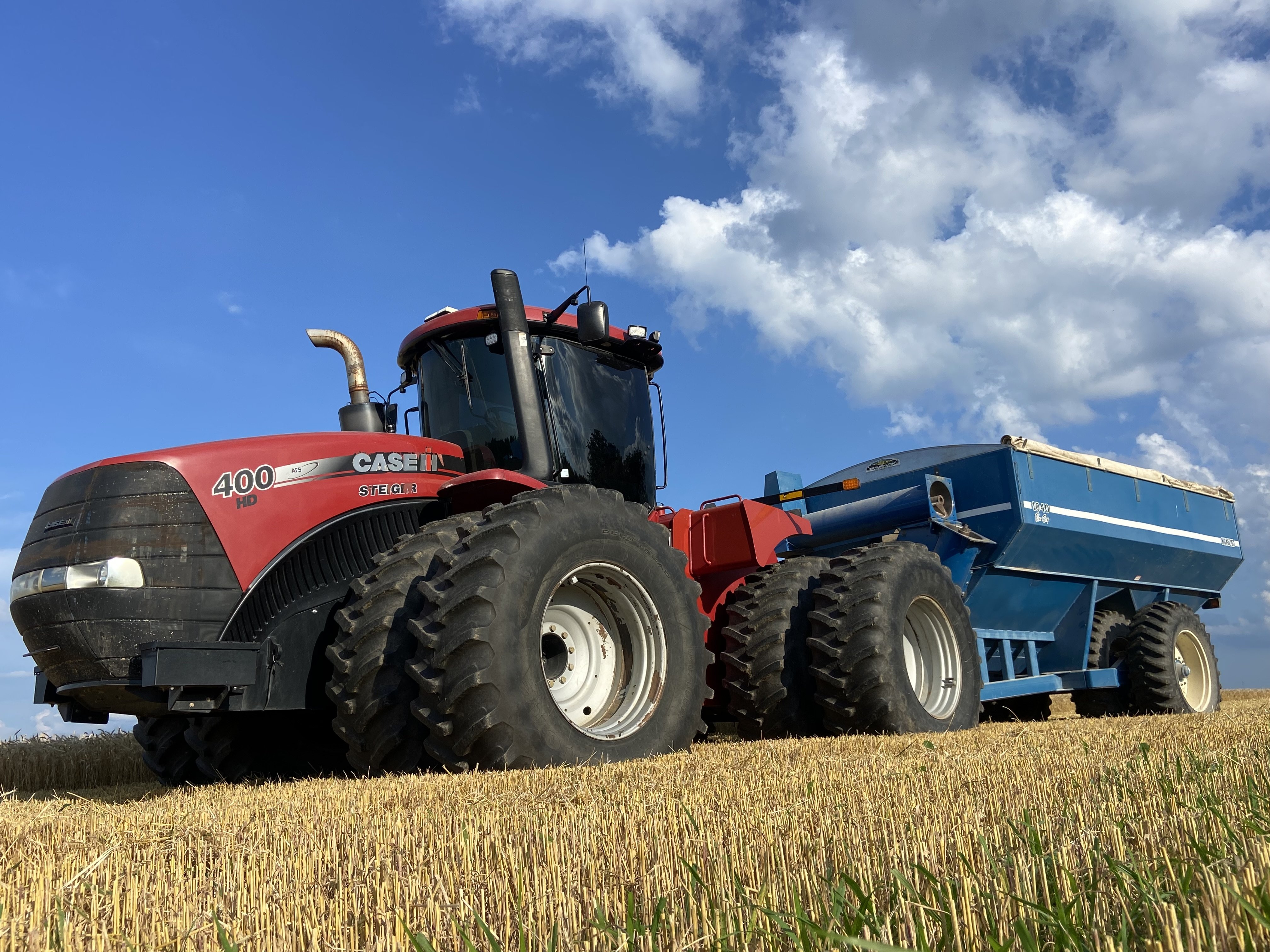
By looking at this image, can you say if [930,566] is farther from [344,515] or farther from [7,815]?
[7,815]

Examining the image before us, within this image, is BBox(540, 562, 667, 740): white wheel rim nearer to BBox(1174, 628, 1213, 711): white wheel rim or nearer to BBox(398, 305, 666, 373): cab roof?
BBox(398, 305, 666, 373): cab roof

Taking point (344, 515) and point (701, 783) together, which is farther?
point (344, 515)

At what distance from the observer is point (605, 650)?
521 cm

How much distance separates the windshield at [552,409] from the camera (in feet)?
18.8

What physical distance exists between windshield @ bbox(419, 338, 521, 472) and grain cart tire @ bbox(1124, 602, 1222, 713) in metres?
6.70

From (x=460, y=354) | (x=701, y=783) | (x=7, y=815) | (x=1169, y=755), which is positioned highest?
(x=460, y=354)

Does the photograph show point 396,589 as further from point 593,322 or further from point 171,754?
point 171,754

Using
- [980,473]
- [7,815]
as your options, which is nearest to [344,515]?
[7,815]

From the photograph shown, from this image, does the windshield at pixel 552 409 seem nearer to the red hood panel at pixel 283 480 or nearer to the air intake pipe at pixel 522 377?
the air intake pipe at pixel 522 377

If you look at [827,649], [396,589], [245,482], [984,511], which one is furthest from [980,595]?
[245,482]

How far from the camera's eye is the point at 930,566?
7.00 m

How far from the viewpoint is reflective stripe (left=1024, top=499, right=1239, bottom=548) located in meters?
8.44

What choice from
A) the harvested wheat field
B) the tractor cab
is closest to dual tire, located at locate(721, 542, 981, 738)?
the tractor cab

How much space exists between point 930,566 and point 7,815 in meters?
5.46
